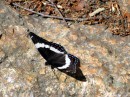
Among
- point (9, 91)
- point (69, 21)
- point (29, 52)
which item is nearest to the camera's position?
point (9, 91)

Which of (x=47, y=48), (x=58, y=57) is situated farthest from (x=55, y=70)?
(x=47, y=48)

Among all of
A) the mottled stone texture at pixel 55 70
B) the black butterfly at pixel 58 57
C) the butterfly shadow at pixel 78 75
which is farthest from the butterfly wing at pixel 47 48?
the butterfly shadow at pixel 78 75

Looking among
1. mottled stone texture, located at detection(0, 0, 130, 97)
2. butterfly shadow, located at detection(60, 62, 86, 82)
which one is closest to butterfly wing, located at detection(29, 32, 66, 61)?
mottled stone texture, located at detection(0, 0, 130, 97)

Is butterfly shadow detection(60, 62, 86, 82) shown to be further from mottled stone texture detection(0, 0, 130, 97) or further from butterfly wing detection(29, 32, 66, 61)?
butterfly wing detection(29, 32, 66, 61)

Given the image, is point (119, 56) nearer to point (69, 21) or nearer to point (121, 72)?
point (121, 72)

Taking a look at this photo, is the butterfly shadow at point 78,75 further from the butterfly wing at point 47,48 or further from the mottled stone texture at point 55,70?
the butterfly wing at point 47,48

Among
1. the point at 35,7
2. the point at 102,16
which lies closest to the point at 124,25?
the point at 102,16
